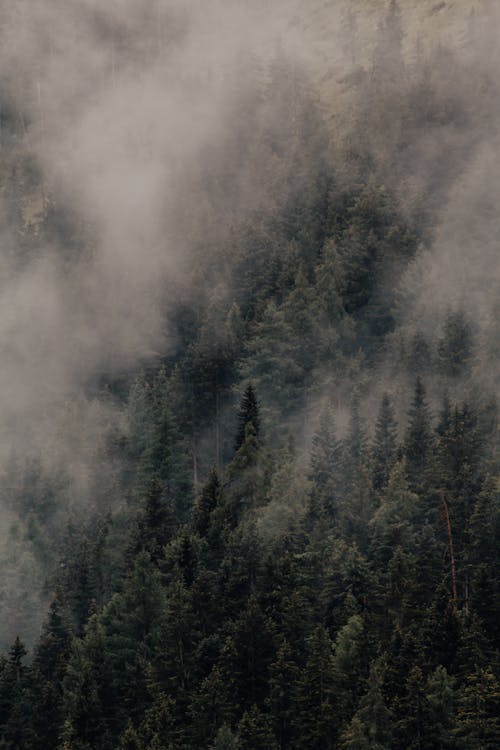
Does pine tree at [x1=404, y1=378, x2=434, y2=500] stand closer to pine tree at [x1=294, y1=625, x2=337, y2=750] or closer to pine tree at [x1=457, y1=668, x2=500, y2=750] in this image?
pine tree at [x1=294, y1=625, x2=337, y2=750]

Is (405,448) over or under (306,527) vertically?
over

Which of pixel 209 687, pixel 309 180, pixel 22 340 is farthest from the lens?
pixel 22 340

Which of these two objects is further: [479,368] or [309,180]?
[309,180]

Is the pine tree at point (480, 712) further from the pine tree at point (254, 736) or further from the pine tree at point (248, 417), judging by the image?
the pine tree at point (248, 417)

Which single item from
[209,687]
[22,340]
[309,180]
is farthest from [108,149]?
[209,687]

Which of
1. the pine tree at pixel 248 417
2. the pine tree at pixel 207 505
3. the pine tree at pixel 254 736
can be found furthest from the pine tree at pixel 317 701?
the pine tree at pixel 248 417

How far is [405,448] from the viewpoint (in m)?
74.0

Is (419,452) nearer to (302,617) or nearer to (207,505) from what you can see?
(302,617)

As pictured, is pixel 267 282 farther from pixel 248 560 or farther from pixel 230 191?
pixel 248 560

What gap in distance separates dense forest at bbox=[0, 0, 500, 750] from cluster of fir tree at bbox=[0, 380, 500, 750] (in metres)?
0.20

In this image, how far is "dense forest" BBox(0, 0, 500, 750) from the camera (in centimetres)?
5734

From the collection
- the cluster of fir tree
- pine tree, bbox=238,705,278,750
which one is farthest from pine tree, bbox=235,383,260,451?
pine tree, bbox=238,705,278,750

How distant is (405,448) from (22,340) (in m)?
77.9

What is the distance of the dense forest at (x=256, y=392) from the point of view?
57.3 metres
